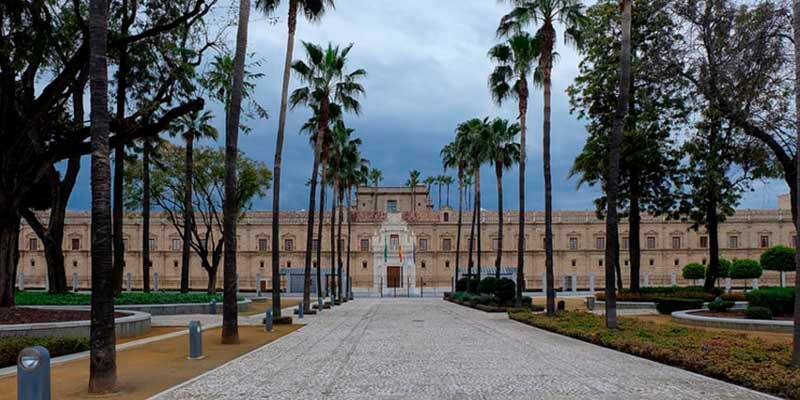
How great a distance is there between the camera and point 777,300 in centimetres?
2394

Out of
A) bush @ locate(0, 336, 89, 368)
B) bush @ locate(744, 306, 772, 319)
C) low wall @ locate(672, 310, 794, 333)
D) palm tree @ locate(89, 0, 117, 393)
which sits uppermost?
palm tree @ locate(89, 0, 117, 393)

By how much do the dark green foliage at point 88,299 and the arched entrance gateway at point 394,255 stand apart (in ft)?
139

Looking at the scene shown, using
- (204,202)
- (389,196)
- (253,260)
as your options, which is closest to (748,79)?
(204,202)

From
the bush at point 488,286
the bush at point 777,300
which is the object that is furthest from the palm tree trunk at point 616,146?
the bush at point 488,286

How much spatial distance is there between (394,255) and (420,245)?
3159 millimetres

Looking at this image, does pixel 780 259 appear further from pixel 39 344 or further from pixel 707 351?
pixel 39 344

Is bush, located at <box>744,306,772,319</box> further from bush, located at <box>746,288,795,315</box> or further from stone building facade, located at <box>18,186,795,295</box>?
stone building facade, located at <box>18,186,795,295</box>

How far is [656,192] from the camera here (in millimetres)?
37500

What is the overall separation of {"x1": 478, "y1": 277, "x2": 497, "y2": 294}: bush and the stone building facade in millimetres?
33753

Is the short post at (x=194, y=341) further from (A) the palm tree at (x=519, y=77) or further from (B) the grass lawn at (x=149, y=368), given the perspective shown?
(A) the palm tree at (x=519, y=77)

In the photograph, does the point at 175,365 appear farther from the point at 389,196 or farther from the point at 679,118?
the point at 389,196

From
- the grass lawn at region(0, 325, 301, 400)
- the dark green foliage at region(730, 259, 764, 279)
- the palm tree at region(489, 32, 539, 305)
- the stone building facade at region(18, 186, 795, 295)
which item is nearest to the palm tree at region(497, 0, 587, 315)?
the palm tree at region(489, 32, 539, 305)

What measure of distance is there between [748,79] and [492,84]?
12.9m

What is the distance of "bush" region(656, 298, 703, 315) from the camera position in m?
31.3
